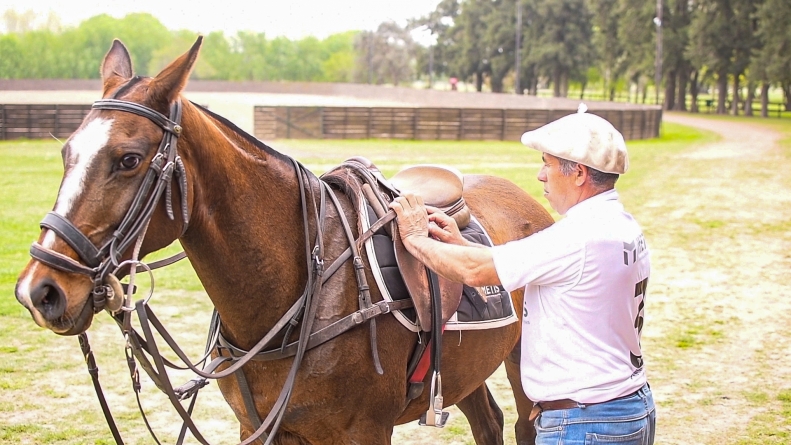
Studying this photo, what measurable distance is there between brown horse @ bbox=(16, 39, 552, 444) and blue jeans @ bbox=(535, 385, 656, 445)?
819 millimetres

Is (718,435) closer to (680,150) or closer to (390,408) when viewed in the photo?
(390,408)

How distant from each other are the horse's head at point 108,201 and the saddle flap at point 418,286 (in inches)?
40.7

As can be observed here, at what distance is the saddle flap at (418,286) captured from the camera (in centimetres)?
359

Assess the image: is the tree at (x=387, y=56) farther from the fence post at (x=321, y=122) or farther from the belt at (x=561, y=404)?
the belt at (x=561, y=404)

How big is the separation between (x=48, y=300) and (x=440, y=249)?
1457mm

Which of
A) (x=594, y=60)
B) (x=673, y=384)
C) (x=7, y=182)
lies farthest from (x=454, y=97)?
(x=673, y=384)

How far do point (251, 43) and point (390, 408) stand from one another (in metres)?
113

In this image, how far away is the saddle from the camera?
3.62 metres

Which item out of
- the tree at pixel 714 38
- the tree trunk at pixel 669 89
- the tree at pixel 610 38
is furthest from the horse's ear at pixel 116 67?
the tree at pixel 610 38

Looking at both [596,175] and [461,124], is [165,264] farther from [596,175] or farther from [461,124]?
[461,124]

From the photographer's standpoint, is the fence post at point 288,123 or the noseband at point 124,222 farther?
the fence post at point 288,123

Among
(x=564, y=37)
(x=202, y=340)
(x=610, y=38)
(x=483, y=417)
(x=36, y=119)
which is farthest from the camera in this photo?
(x=564, y=37)

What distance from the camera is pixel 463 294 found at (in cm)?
Result: 399

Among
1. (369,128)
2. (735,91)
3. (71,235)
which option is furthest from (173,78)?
(735,91)
